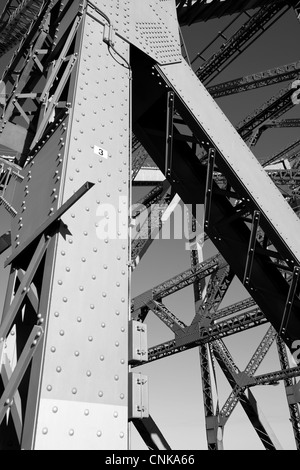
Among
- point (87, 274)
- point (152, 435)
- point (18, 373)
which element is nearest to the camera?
point (18, 373)

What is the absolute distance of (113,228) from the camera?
2795 millimetres

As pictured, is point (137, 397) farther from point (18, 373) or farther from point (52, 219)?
point (52, 219)

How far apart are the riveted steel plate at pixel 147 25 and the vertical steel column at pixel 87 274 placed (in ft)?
1.32

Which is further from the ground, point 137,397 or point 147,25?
point 147,25

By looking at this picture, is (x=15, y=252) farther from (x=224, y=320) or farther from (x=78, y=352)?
(x=224, y=320)

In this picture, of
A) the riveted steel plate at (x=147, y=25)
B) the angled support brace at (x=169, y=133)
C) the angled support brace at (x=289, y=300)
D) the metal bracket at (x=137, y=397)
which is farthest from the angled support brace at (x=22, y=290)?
the angled support brace at (x=289, y=300)

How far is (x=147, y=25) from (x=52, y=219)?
9.50 feet

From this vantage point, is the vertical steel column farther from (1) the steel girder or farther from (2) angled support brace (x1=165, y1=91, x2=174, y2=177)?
(1) the steel girder

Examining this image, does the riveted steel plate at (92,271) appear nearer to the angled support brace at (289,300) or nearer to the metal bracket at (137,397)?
the metal bracket at (137,397)

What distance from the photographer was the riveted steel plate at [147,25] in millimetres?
3854

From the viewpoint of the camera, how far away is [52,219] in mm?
2385

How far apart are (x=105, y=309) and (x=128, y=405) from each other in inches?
24.7

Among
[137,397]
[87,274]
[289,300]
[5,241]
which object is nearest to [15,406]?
[137,397]
